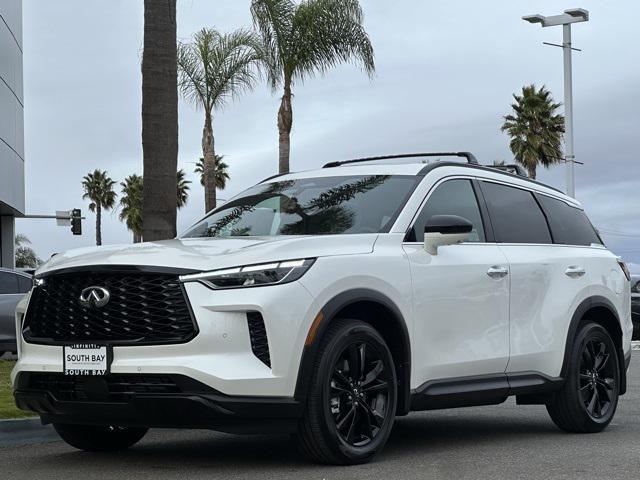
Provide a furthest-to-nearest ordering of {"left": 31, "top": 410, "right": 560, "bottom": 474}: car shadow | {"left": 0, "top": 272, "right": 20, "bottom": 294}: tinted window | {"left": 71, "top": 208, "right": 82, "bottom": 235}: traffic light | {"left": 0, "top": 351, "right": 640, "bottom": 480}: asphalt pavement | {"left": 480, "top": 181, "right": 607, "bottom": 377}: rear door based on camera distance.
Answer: {"left": 71, "top": 208, "right": 82, "bottom": 235}: traffic light, {"left": 0, "top": 272, "right": 20, "bottom": 294}: tinted window, {"left": 480, "top": 181, "right": 607, "bottom": 377}: rear door, {"left": 31, "top": 410, "right": 560, "bottom": 474}: car shadow, {"left": 0, "top": 351, "right": 640, "bottom": 480}: asphalt pavement

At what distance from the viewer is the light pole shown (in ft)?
83.4

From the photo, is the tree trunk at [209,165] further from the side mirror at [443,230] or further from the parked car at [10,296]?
the side mirror at [443,230]

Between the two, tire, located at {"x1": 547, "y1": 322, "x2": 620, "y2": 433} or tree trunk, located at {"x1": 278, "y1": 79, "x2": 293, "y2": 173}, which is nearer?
tire, located at {"x1": 547, "y1": 322, "x2": 620, "y2": 433}

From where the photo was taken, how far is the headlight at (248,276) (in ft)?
21.8

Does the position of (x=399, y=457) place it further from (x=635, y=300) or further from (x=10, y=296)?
Answer: (x=635, y=300)

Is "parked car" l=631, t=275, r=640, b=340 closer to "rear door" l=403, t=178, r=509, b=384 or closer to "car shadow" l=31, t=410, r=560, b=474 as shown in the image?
"car shadow" l=31, t=410, r=560, b=474

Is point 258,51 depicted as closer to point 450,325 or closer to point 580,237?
point 580,237

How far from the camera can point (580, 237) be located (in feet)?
32.7

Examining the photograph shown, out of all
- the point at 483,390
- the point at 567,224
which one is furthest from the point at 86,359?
the point at 567,224

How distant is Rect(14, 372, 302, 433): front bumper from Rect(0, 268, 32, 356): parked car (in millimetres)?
12026

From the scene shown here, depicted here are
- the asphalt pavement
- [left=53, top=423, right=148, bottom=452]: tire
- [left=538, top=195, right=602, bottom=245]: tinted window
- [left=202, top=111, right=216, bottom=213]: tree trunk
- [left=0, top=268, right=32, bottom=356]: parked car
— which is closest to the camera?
the asphalt pavement

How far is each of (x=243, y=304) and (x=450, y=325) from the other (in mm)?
1809

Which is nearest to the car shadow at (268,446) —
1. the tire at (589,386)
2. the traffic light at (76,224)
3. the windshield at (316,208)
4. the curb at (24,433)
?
the tire at (589,386)

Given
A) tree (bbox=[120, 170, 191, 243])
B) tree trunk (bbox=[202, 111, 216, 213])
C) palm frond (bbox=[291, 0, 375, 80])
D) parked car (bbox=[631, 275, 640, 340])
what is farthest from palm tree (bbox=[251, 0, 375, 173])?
tree (bbox=[120, 170, 191, 243])
